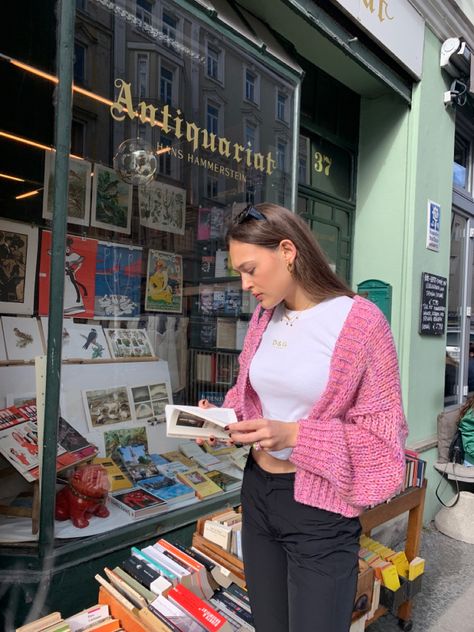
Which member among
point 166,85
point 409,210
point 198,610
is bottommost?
point 198,610

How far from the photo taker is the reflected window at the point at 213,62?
3197 millimetres

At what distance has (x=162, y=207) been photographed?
3.39 metres

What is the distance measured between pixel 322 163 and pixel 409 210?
87 cm

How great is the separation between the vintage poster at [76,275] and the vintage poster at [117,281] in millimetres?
45

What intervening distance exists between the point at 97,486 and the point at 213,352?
142 centimetres

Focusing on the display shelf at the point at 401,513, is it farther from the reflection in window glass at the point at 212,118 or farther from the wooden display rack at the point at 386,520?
the reflection in window glass at the point at 212,118

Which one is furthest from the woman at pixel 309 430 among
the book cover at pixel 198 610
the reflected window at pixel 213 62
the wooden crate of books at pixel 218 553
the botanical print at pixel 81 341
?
the reflected window at pixel 213 62

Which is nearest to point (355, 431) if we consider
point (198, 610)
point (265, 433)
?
point (265, 433)

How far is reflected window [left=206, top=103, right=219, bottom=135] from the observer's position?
3.39 meters

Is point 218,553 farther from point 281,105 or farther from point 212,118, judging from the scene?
point 281,105

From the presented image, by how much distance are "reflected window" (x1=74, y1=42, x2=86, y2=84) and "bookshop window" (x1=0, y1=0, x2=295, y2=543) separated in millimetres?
14

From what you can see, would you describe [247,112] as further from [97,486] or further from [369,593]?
[369,593]

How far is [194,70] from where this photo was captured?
10.7 feet

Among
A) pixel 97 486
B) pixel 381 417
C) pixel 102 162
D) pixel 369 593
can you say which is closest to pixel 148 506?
pixel 97 486
